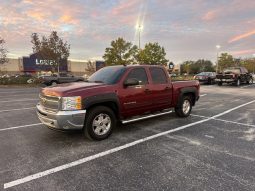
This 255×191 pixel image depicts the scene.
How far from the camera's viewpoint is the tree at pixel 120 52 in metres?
39.5

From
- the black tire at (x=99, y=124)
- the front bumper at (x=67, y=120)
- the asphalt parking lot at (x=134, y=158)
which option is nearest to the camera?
the asphalt parking lot at (x=134, y=158)

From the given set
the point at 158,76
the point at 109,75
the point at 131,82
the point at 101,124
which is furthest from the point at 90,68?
the point at 101,124

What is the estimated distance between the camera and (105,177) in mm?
3598

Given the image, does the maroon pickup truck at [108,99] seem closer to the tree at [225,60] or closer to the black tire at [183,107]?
the black tire at [183,107]

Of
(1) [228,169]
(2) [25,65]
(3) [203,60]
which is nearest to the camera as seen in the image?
(1) [228,169]

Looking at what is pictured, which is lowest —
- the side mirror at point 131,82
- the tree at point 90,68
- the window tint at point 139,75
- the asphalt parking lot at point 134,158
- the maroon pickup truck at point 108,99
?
the asphalt parking lot at point 134,158

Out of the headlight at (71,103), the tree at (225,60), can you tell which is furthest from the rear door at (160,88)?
the tree at (225,60)

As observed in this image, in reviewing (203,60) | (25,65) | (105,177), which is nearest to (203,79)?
(105,177)

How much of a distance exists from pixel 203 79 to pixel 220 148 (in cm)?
2276

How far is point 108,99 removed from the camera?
5.29 m

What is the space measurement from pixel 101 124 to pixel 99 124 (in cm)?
6

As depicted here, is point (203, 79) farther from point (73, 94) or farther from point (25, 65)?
point (25, 65)

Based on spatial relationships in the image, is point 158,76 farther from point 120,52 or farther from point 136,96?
point 120,52

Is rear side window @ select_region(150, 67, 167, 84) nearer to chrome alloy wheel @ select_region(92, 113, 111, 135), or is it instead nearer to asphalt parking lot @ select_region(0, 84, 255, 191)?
asphalt parking lot @ select_region(0, 84, 255, 191)
